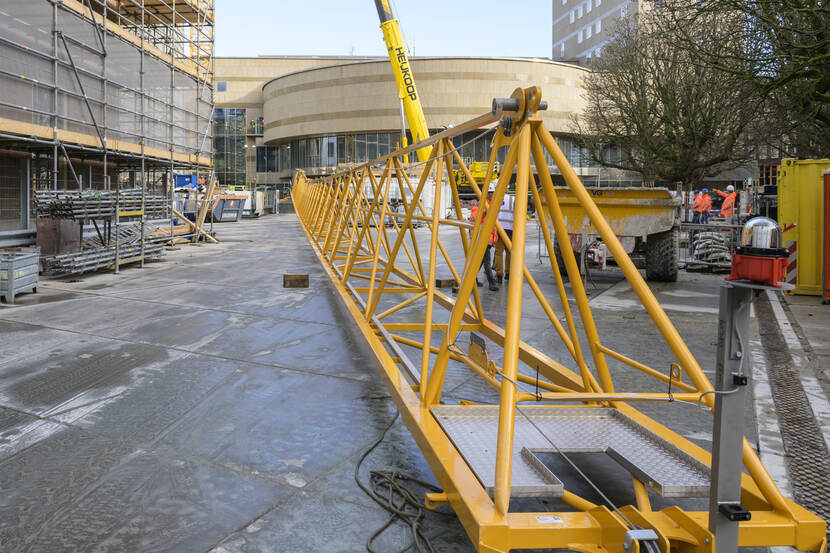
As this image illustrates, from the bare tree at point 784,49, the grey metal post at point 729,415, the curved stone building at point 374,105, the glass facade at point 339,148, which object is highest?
the curved stone building at point 374,105

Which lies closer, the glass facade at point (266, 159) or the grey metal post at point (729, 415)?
the grey metal post at point (729, 415)

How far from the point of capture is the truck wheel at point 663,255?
1076 centimetres

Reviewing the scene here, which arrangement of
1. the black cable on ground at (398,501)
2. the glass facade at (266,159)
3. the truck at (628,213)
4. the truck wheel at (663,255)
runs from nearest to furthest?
1. the black cable on ground at (398,501)
2. the truck at (628,213)
3. the truck wheel at (663,255)
4. the glass facade at (266,159)

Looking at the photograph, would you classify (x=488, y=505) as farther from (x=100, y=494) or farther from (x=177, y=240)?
(x=177, y=240)

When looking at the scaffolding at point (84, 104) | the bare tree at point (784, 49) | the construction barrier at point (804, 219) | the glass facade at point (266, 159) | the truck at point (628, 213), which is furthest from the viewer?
the glass facade at point (266, 159)

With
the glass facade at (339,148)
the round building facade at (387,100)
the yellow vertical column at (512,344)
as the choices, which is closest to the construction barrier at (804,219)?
the yellow vertical column at (512,344)

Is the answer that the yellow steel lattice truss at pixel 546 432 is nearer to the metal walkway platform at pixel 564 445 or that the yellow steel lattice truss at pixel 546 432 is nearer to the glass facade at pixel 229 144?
the metal walkway platform at pixel 564 445

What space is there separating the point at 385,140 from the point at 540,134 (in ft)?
190

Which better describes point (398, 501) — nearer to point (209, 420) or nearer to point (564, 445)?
point (564, 445)

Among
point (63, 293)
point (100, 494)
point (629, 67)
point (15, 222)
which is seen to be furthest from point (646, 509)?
point (629, 67)

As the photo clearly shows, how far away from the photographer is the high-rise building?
63859 millimetres

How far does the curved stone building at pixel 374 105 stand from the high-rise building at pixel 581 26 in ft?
28.5

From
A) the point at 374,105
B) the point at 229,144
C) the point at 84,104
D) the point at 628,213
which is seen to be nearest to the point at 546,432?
the point at 628,213

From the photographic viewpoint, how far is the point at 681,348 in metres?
2.62
